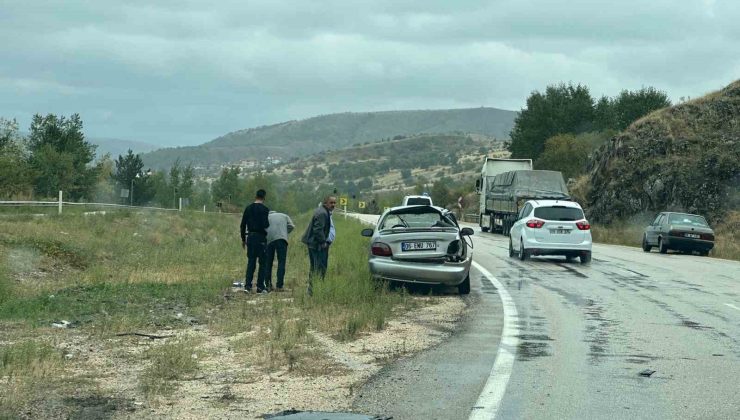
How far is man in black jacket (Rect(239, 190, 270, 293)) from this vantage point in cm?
1650

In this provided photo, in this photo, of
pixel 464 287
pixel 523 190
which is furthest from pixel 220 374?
pixel 523 190

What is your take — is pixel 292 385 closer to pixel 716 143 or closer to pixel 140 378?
pixel 140 378

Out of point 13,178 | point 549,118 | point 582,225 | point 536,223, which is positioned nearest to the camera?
point 582,225

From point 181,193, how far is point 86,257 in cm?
10570

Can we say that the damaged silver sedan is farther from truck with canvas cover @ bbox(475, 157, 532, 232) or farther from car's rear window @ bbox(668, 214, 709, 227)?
truck with canvas cover @ bbox(475, 157, 532, 232)

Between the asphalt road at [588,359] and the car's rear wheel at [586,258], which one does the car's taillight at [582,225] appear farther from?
the asphalt road at [588,359]

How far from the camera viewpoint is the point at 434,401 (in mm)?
7621

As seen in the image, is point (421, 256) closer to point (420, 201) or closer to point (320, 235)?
point (320, 235)

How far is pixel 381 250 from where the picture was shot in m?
16.5

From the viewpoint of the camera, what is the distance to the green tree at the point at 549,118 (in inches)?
3875

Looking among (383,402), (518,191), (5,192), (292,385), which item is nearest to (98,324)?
(292,385)

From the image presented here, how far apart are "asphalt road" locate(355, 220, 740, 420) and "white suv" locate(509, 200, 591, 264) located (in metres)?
6.89

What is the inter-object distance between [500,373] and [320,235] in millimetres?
8094

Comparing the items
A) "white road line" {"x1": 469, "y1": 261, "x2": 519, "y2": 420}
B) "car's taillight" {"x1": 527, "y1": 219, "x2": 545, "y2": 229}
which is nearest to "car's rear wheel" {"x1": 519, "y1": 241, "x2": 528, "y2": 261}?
"car's taillight" {"x1": 527, "y1": 219, "x2": 545, "y2": 229}
